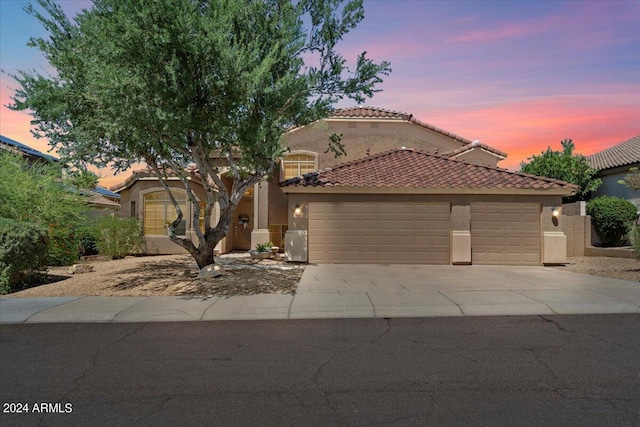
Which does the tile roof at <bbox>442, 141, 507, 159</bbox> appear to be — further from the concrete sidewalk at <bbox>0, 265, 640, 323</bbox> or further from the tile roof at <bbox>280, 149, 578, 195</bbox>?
the concrete sidewalk at <bbox>0, 265, 640, 323</bbox>

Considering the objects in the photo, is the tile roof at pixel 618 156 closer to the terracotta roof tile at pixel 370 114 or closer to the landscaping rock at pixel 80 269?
the terracotta roof tile at pixel 370 114

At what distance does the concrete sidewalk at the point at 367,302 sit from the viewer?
8617 mm

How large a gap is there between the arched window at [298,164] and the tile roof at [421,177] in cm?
301

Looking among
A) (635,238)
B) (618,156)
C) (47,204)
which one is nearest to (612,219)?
(635,238)

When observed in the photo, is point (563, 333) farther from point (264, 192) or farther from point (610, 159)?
point (610, 159)

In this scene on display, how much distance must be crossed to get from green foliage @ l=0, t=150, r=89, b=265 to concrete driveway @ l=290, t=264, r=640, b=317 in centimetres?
857

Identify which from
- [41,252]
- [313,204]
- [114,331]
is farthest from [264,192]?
[114,331]

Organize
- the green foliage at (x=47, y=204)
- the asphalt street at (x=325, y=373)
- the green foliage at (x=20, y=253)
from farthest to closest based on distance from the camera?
the green foliage at (x=47, y=204)
the green foliage at (x=20, y=253)
the asphalt street at (x=325, y=373)

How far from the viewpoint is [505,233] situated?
643 inches

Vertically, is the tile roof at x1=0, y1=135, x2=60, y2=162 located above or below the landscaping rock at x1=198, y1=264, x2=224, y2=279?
above

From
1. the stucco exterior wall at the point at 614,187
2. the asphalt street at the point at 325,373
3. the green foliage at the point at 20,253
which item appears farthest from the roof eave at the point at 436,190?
the stucco exterior wall at the point at 614,187

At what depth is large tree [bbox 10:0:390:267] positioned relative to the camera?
32.0ft

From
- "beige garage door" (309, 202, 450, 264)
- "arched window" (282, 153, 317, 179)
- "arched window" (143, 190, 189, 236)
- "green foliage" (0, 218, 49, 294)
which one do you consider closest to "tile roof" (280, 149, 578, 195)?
"beige garage door" (309, 202, 450, 264)

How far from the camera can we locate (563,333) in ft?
23.6
